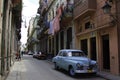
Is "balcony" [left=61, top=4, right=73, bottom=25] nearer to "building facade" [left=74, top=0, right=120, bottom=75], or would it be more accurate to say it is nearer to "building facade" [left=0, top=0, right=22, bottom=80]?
"building facade" [left=74, top=0, right=120, bottom=75]

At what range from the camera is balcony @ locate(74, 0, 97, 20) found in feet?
62.8

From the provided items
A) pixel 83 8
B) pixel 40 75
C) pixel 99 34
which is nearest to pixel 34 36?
pixel 83 8

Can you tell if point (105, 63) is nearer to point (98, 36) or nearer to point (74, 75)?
point (98, 36)

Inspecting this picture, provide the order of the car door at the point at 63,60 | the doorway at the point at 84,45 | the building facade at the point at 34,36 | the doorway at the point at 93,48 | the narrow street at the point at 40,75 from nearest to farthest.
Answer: the narrow street at the point at 40,75, the car door at the point at 63,60, the doorway at the point at 93,48, the doorway at the point at 84,45, the building facade at the point at 34,36

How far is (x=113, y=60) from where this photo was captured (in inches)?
627

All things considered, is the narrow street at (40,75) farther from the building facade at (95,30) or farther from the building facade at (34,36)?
the building facade at (34,36)

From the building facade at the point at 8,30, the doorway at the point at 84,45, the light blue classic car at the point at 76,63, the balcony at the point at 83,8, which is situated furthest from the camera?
the doorway at the point at 84,45

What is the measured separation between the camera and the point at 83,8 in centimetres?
2038

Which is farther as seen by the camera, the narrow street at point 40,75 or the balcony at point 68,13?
the balcony at point 68,13

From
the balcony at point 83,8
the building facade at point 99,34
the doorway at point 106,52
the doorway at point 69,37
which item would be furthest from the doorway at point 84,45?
the doorway at point 106,52

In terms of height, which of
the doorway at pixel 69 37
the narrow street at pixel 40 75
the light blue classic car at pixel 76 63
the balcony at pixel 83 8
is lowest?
the narrow street at pixel 40 75

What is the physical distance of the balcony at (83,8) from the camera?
19.1 meters

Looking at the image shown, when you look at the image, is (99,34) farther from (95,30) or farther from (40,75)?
(40,75)

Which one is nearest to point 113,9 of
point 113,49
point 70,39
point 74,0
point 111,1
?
point 111,1
